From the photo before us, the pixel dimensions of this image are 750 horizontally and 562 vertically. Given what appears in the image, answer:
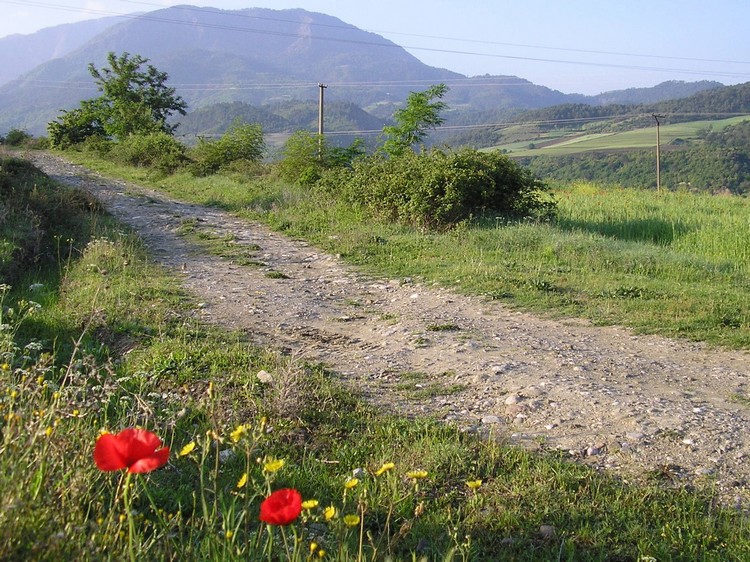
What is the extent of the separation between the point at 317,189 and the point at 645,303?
9.37 meters

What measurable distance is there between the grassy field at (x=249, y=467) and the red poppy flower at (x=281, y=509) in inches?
8.2

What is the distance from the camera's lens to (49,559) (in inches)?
73.5

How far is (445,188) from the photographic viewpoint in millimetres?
11758

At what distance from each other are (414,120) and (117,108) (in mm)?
21656

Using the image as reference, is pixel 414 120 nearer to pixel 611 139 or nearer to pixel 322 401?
Answer: pixel 322 401

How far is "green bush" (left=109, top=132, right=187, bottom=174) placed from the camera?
23.9 meters

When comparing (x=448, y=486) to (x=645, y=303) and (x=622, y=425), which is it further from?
(x=645, y=303)

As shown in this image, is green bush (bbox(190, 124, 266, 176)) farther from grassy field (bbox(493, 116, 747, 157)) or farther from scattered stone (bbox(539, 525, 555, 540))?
grassy field (bbox(493, 116, 747, 157))

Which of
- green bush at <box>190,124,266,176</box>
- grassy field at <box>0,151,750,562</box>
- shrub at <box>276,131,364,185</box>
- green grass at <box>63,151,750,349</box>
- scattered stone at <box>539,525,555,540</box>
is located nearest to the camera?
grassy field at <box>0,151,750,562</box>

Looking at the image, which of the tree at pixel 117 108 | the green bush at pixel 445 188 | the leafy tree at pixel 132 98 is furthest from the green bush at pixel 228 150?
the tree at pixel 117 108

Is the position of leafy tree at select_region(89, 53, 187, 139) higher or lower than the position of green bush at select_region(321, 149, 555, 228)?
higher

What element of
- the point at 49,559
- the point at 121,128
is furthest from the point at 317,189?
the point at 121,128

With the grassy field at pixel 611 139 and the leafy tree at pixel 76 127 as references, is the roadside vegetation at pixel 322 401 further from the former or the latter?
the grassy field at pixel 611 139

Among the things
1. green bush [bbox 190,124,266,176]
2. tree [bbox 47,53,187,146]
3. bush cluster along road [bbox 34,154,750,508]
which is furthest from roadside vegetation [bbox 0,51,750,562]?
tree [bbox 47,53,187,146]
